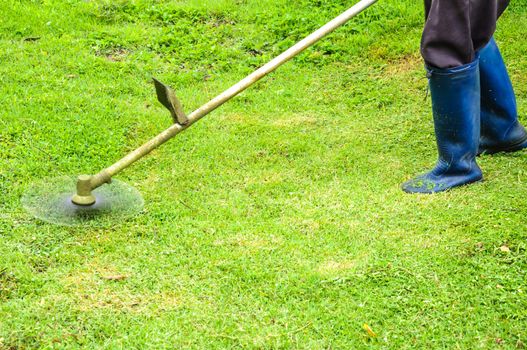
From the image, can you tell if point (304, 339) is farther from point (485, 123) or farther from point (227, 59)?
point (227, 59)

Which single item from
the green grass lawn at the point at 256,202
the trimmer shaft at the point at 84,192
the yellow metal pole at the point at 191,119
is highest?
the yellow metal pole at the point at 191,119

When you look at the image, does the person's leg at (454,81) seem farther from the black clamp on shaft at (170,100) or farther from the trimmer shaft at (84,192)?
the trimmer shaft at (84,192)

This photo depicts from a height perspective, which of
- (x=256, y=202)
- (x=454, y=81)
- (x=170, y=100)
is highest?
(x=170, y=100)

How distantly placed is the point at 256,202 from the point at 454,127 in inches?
45.8

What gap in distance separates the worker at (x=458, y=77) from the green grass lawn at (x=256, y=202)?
6.4 inches

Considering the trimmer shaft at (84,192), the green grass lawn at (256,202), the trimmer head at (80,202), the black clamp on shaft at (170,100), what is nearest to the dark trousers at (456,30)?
the green grass lawn at (256,202)

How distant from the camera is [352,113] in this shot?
5.61m

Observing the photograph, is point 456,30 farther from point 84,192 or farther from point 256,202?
point 84,192

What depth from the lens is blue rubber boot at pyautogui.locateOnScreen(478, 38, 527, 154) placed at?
4500 mm

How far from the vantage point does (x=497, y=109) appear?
4.60 m

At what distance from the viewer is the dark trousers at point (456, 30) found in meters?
3.95

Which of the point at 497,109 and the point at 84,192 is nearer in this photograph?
the point at 84,192

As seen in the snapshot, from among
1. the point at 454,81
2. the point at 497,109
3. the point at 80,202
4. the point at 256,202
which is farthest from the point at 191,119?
the point at 497,109

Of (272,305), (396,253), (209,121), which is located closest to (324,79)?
(209,121)
